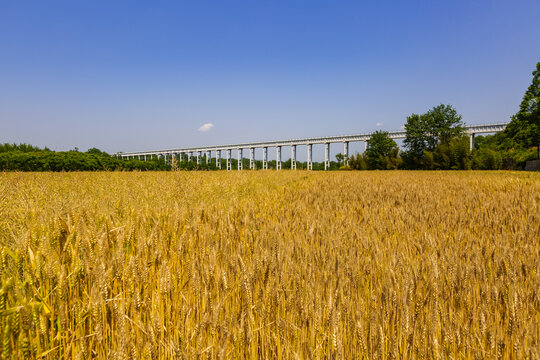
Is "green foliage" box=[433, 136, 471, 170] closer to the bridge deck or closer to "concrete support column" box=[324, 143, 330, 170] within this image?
the bridge deck

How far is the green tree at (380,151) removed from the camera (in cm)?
5298

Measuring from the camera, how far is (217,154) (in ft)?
331

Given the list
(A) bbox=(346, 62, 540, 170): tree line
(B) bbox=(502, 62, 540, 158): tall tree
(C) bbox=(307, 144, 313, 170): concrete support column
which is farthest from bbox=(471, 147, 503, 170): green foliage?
(C) bbox=(307, 144, 313, 170): concrete support column

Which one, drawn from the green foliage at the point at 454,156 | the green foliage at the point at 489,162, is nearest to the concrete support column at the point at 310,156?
the green foliage at the point at 454,156

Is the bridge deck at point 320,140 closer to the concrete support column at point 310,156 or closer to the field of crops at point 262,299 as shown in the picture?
the concrete support column at point 310,156

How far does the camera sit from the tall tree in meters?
29.4

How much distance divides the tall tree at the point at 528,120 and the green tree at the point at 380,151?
69.1 ft

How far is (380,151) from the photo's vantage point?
5672 centimetres

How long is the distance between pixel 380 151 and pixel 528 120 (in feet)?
89.4

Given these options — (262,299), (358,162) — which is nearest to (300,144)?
(358,162)

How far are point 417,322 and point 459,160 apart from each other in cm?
4683

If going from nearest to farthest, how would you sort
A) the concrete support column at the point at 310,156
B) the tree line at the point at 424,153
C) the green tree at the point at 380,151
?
the tree line at the point at 424,153
the green tree at the point at 380,151
the concrete support column at the point at 310,156

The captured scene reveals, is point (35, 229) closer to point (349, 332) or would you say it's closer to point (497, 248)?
point (349, 332)

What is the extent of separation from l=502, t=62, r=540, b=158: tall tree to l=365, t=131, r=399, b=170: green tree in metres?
21.1
